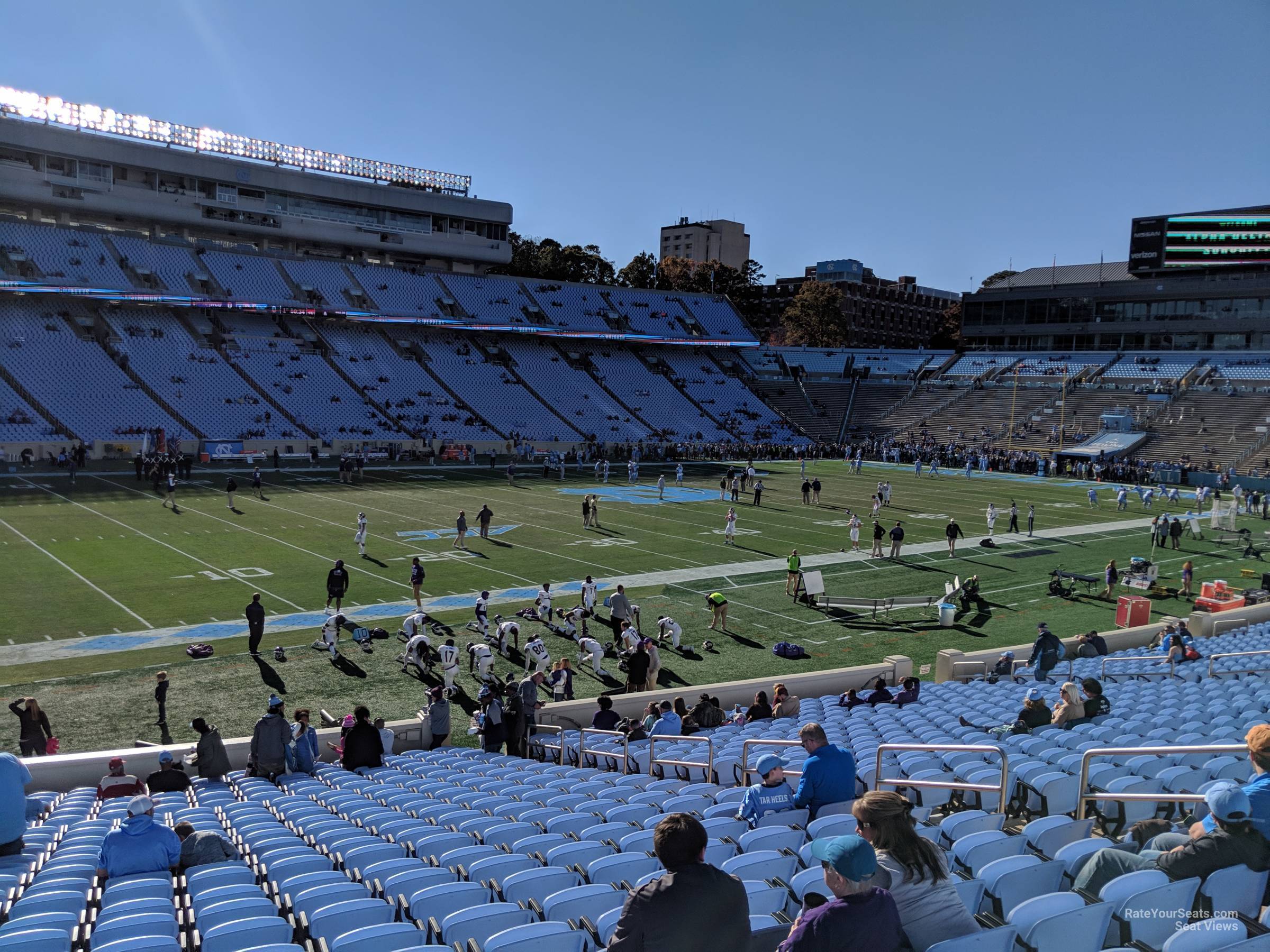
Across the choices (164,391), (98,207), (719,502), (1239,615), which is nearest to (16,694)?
(1239,615)

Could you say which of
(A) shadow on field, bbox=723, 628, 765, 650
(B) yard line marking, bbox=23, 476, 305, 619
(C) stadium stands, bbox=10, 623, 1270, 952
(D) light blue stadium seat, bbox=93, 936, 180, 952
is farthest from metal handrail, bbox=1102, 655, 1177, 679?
(B) yard line marking, bbox=23, 476, 305, 619

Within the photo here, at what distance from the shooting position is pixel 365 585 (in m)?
22.3

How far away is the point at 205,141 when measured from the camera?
2516 inches

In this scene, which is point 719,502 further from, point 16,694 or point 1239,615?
point 16,694

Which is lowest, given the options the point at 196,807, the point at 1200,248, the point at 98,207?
the point at 196,807

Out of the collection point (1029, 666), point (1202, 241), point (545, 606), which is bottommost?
point (545, 606)

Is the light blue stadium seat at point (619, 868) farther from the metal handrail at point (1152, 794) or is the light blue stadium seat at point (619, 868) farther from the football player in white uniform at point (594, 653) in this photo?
the football player in white uniform at point (594, 653)

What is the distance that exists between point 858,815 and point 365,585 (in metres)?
20.2

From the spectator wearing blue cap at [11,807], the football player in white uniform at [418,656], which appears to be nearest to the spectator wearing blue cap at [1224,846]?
the spectator wearing blue cap at [11,807]

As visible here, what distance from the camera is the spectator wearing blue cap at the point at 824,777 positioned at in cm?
609

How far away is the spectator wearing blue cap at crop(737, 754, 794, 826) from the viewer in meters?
6.27

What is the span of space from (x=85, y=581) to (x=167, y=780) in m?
14.1

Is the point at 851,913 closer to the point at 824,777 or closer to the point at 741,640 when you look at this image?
the point at 824,777

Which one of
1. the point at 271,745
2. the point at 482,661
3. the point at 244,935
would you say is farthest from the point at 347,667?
the point at 244,935
